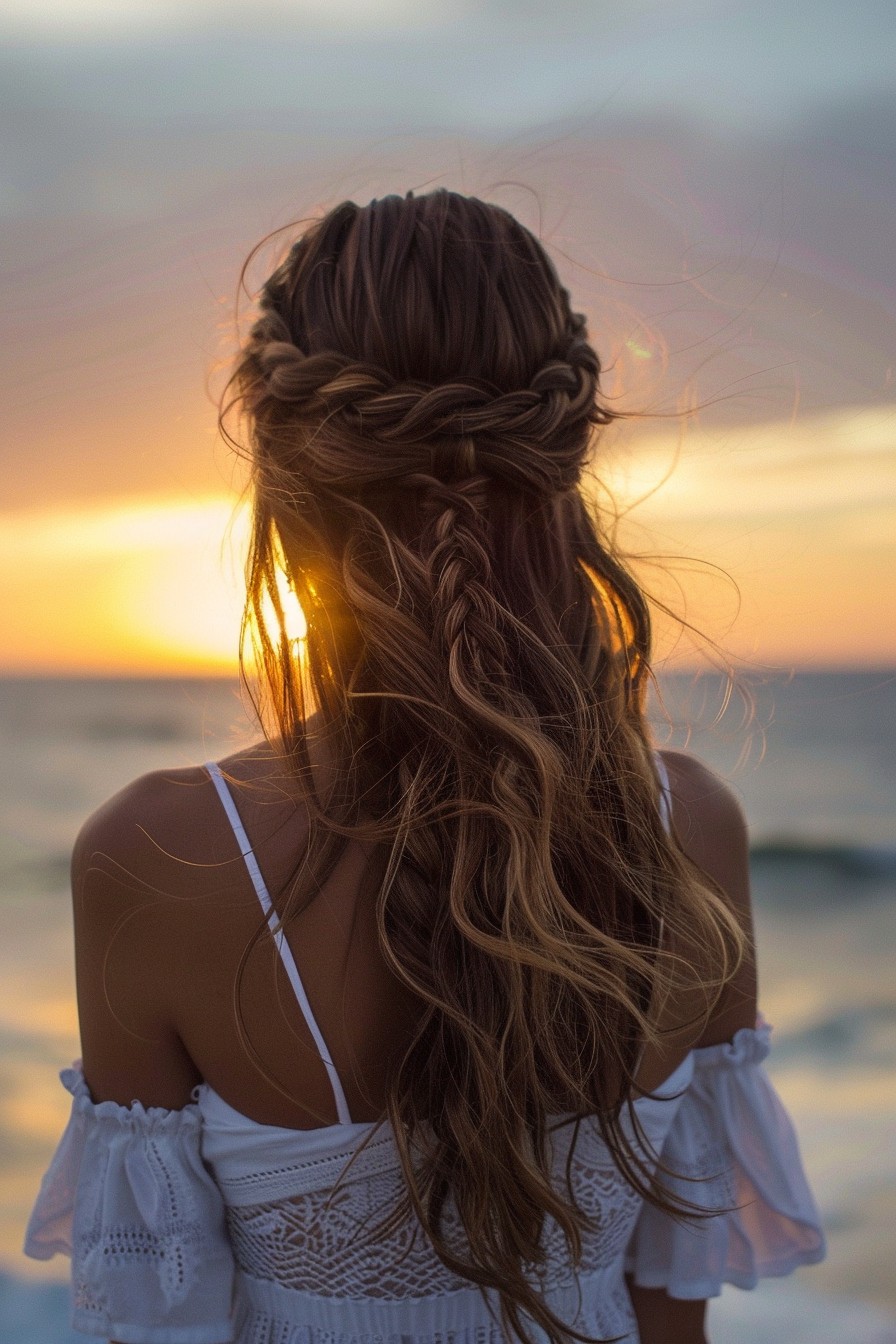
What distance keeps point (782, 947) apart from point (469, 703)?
7.83m

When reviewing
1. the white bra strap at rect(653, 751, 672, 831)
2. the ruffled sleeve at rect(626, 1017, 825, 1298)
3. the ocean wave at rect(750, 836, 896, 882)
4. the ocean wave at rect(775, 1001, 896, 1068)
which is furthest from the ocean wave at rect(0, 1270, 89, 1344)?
the ocean wave at rect(750, 836, 896, 882)

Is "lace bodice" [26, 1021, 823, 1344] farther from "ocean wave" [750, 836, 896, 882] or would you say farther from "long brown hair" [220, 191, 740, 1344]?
"ocean wave" [750, 836, 896, 882]

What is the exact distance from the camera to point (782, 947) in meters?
8.17

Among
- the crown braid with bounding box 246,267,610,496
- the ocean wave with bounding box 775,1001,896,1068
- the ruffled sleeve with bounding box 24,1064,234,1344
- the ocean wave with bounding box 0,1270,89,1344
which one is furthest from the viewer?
the ocean wave with bounding box 775,1001,896,1068

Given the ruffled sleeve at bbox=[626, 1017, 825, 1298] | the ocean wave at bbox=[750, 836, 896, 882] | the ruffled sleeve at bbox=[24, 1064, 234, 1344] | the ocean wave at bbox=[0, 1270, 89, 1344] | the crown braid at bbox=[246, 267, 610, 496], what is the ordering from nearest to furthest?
the crown braid at bbox=[246, 267, 610, 496]
the ruffled sleeve at bbox=[24, 1064, 234, 1344]
the ruffled sleeve at bbox=[626, 1017, 825, 1298]
the ocean wave at bbox=[0, 1270, 89, 1344]
the ocean wave at bbox=[750, 836, 896, 882]

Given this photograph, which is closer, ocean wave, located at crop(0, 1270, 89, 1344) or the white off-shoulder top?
the white off-shoulder top

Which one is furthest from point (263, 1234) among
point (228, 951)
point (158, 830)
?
point (158, 830)

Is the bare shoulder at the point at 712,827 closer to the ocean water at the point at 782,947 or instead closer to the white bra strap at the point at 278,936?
the ocean water at the point at 782,947

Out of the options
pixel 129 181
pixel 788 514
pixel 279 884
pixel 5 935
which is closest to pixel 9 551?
pixel 5 935

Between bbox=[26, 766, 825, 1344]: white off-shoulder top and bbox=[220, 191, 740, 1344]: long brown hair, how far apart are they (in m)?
0.06

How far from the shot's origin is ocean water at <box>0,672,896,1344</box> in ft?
11.5

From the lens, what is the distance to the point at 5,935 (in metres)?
8.01

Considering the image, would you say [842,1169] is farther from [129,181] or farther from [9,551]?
[9,551]

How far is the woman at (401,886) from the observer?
3.51 feet
